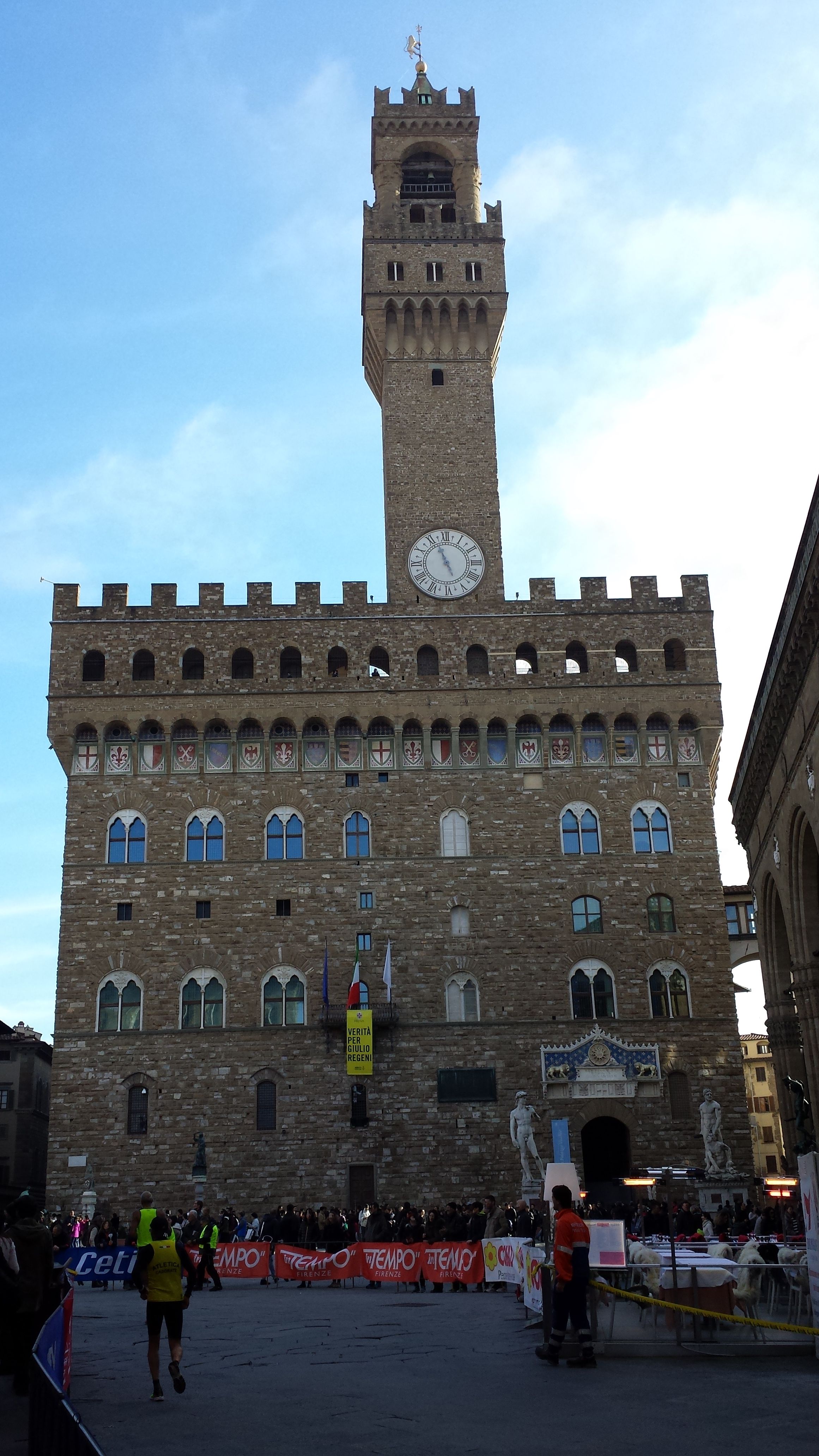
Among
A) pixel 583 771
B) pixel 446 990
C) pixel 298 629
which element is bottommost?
pixel 446 990

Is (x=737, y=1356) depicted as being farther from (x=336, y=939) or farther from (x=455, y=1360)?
(x=336, y=939)

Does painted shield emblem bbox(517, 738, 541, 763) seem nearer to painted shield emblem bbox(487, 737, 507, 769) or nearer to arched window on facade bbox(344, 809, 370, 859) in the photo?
painted shield emblem bbox(487, 737, 507, 769)

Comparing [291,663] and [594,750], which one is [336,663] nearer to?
[291,663]

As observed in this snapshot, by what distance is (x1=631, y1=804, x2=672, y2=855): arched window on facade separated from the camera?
37.8 metres

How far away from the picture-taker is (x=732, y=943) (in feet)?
159

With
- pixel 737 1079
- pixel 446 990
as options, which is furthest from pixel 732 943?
pixel 446 990

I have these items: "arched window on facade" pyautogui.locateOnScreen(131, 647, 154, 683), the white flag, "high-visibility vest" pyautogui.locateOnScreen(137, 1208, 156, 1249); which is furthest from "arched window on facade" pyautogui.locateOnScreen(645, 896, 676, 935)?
"high-visibility vest" pyautogui.locateOnScreen(137, 1208, 156, 1249)

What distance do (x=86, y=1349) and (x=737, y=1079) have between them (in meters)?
24.0

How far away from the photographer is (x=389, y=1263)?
24.0m

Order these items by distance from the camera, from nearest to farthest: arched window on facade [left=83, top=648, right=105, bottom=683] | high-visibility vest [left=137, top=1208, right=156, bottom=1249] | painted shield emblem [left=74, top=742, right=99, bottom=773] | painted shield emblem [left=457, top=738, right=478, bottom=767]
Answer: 1. high-visibility vest [left=137, top=1208, right=156, bottom=1249]
2. painted shield emblem [left=74, top=742, right=99, bottom=773]
3. painted shield emblem [left=457, top=738, right=478, bottom=767]
4. arched window on facade [left=83, top=648, right=105, bottom=683]

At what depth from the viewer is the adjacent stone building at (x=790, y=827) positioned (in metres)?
20.2

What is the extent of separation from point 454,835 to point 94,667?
463 inches

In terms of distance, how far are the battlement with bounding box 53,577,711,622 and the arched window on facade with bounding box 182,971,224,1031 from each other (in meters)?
10.6

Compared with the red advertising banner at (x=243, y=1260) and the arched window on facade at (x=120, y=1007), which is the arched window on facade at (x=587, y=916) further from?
the red advertising banner at (x=243, y=1260)
